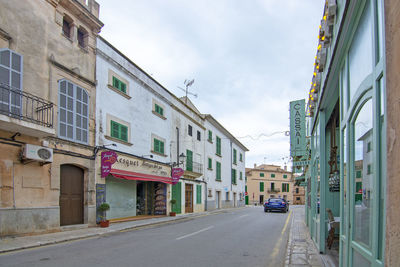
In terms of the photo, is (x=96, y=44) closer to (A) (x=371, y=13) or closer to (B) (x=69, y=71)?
(B) (x=69, y=71)

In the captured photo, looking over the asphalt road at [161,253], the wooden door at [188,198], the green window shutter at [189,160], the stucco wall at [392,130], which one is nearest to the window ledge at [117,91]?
the asphalt road at [161,253]

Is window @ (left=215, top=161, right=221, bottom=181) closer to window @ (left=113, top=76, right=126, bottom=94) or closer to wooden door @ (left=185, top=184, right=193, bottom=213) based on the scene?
wooden door @ (left=185, top=184, right=193, bottom=213)

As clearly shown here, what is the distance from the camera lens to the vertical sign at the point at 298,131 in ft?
51.3

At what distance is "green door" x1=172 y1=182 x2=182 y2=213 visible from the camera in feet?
79.7

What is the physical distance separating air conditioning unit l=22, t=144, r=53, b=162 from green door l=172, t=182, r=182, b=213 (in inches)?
517

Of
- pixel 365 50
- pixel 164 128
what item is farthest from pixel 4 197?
pixel 164 128

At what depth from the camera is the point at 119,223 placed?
52.9 feet

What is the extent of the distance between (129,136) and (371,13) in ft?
54.0

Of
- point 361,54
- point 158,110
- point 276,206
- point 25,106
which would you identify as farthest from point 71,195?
point 276,206

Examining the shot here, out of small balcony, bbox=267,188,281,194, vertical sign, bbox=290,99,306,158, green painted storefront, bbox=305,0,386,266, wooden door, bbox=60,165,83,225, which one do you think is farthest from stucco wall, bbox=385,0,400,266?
small balcony, bbox=267,188,281,194

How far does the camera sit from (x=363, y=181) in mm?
3613

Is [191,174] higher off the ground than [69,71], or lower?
lower

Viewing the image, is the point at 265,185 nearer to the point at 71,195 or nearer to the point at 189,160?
the point at 189,160

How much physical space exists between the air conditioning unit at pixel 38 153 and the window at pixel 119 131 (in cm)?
496
